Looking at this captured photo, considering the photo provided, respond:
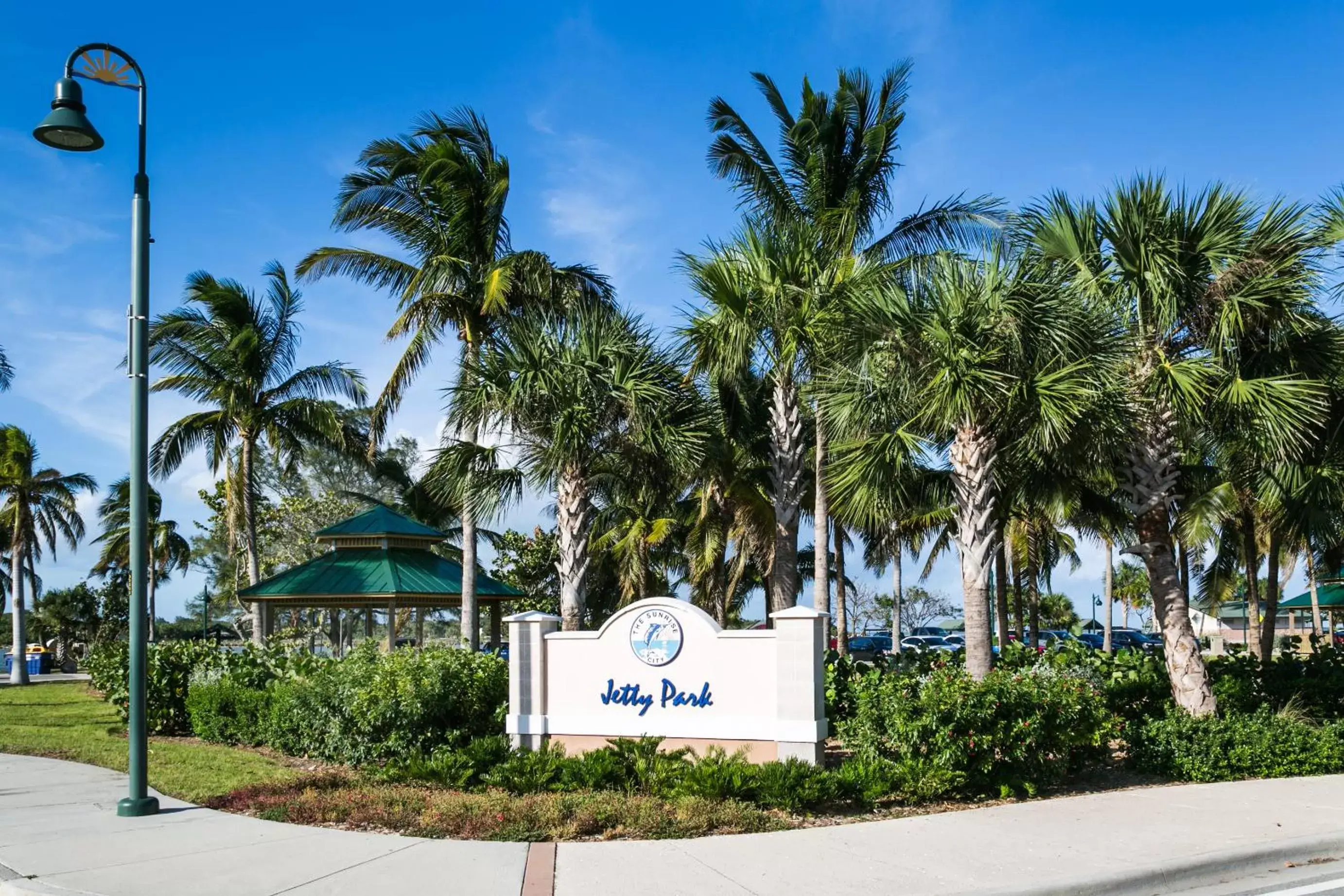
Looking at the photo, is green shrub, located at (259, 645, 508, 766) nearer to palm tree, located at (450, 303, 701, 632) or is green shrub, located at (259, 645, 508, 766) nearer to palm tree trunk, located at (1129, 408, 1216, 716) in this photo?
palm tree, located at (450, 303, 701, 632)

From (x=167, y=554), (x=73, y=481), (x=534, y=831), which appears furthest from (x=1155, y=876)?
(x=167, y=554)

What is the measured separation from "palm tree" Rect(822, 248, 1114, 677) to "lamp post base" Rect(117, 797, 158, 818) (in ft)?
28.7

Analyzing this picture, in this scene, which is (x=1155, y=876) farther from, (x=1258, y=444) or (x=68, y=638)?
(x=68, y=638)

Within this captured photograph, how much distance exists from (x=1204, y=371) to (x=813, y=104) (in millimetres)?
9672

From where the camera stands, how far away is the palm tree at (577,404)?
1608cm

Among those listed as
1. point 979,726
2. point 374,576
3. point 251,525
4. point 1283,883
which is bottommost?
point 1283,883

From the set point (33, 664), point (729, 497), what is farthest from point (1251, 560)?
point (33, 664)

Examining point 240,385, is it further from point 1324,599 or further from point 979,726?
point 1324,599

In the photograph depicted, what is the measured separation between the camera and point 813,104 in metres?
20.1

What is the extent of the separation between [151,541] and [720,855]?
4452 cm

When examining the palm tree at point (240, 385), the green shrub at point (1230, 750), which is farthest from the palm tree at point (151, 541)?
the green shrub at point (1230, 750)

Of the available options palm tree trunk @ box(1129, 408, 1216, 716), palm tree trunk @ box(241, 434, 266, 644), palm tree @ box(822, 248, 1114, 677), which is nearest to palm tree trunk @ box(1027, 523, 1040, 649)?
palm tree trunk @ box(1129, 408, 1216, 716)

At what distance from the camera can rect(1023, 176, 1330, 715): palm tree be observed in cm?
1310

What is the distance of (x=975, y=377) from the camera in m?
12.5
